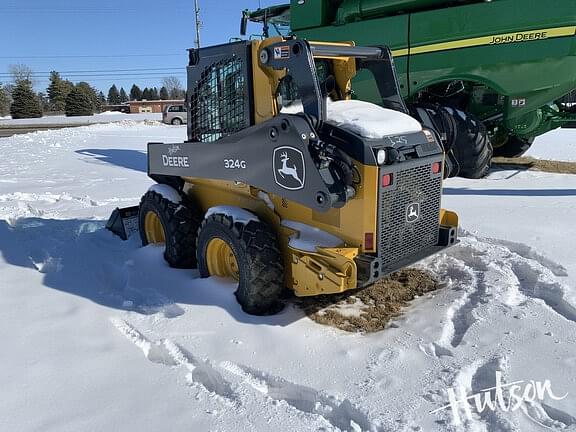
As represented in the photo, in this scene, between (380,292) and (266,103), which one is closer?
(266,103)

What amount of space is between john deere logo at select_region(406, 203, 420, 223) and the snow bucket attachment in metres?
3.46

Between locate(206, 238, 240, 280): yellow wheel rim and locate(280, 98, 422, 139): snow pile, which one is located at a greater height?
locate(280, 98, 422, 139): snow pile

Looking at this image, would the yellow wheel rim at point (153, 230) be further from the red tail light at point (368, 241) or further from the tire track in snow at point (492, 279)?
the tire track in snow at point (492, 279)

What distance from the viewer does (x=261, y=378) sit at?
3.06 meters

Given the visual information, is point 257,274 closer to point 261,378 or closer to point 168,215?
point 261,378

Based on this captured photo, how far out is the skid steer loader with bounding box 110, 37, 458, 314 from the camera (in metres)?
3.50

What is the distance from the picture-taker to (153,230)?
18.0 feet

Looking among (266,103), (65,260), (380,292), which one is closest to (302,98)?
(266,103)

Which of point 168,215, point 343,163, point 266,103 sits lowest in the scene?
point 168,215

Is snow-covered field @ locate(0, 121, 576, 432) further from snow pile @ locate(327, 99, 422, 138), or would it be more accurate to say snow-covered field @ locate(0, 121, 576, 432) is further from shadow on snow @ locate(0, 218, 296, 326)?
snow pile @ locate(327, 99, 422, 138)

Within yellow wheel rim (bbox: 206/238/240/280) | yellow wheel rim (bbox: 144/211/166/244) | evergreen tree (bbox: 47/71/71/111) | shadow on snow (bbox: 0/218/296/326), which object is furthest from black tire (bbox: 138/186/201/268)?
evergreen tree (bbox: 47/71/71/111)

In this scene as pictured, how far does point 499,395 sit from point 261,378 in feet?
4.47

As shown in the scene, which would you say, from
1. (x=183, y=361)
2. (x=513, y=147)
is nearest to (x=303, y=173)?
(x=183, y=361)

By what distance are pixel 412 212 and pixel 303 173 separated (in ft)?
3.20
